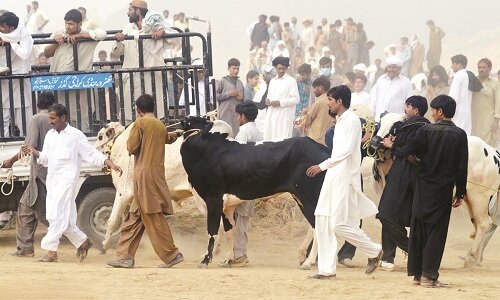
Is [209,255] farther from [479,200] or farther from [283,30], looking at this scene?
[283,30]

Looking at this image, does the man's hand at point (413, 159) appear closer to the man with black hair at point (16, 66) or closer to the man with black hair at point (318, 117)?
the man with black hair at point (318, 117)

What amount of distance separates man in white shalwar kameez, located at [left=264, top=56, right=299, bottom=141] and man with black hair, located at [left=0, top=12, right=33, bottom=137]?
402cm

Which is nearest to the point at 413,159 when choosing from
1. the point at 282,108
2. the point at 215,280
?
the point at 215,280

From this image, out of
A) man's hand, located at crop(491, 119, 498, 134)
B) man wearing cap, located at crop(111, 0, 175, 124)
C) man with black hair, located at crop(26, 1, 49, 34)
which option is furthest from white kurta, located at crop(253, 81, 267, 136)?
man with black hair, located at crop(26, 1, 49, 34)

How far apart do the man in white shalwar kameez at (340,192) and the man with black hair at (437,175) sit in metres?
0.72

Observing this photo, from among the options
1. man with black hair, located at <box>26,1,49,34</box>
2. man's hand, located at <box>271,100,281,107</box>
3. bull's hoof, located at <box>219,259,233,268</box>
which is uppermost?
man with black hair, located at <box>26,1,49,34</box>

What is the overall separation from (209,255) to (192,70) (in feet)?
9.61

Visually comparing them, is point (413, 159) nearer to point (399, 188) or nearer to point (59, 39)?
point (399, 188)

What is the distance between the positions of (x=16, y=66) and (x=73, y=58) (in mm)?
696

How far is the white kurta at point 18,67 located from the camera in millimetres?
14312

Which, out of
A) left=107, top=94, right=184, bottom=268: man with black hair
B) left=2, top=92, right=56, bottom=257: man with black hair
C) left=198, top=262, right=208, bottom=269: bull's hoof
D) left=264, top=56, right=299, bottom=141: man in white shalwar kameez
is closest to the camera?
left=107, top=94, right=184, bottom=268: man with black hair

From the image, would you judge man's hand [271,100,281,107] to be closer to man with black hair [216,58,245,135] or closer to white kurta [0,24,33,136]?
man with black hair [216,58,245,135]

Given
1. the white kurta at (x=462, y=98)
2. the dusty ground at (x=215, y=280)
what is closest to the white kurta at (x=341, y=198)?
the dusty ground at (x=215, y=280)

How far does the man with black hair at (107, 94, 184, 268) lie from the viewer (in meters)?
12.3
